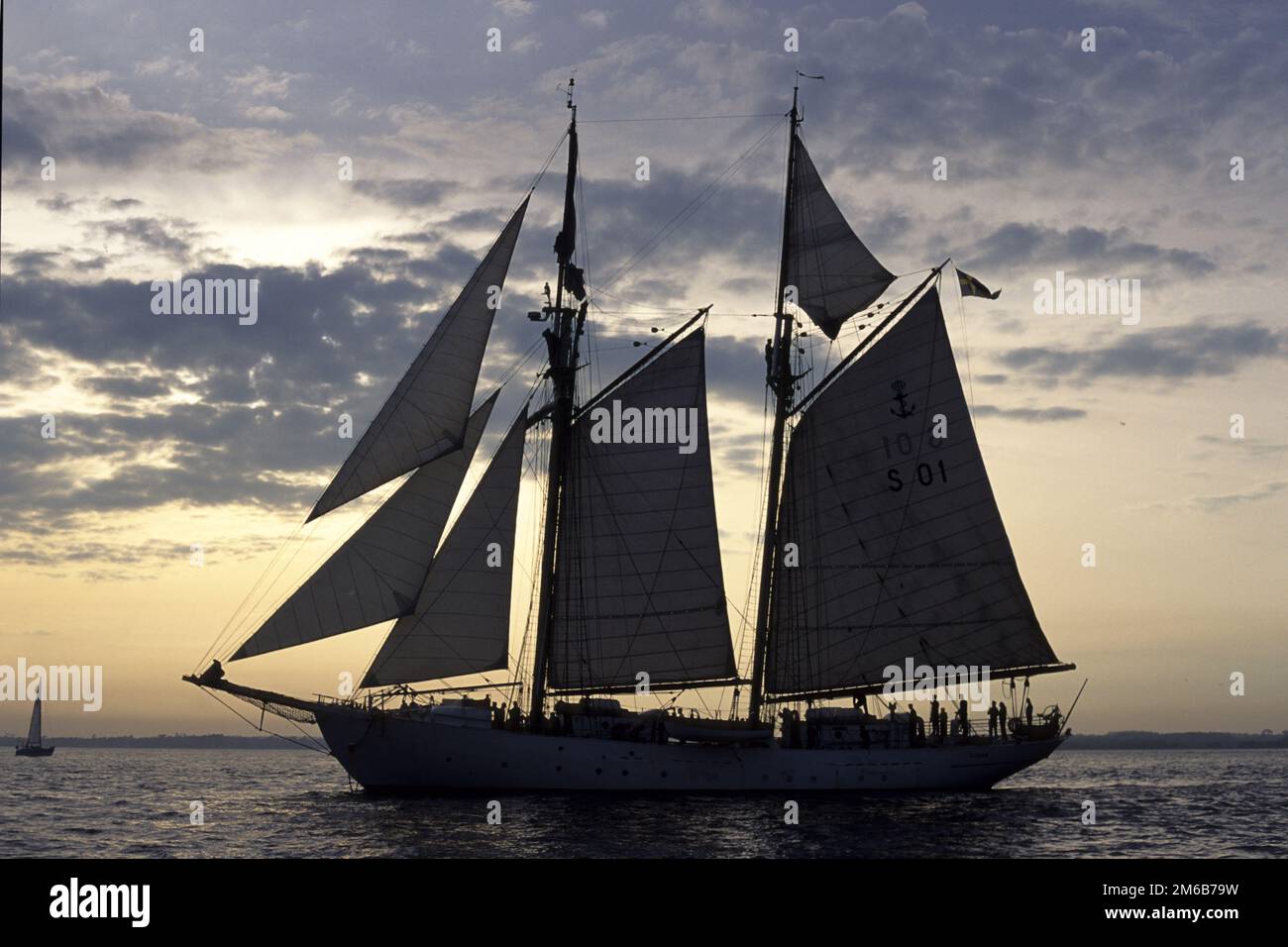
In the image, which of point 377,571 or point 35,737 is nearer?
point 377,571

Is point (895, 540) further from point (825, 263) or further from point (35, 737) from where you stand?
point (35, 737)

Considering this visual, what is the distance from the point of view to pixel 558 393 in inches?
2211

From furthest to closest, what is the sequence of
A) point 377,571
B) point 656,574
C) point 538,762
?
point 656,574
point 538,762
point 377,571

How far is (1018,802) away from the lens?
55750 millimetres

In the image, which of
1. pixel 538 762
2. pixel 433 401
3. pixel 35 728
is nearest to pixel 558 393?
pixel 433 401

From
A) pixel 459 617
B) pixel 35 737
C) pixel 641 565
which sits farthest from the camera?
pixel 35 737

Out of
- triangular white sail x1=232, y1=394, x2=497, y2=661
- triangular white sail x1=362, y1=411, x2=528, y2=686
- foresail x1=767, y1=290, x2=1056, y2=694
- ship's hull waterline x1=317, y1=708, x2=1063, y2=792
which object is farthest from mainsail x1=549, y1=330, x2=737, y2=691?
triangular white sail x1=232, y1=394, x2=497, y2=661

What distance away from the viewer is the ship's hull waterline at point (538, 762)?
168 feet

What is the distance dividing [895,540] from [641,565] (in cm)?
1151

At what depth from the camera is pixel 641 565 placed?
5409 cm

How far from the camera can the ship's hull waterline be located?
168 feet

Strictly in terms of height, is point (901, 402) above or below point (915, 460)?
above
